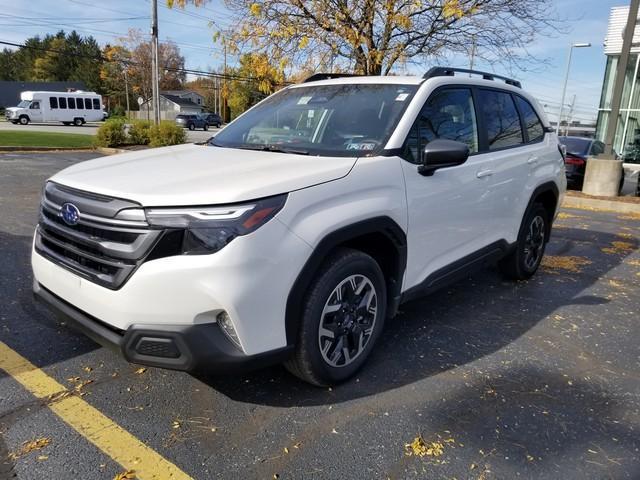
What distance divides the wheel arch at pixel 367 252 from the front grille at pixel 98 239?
28.6 inches

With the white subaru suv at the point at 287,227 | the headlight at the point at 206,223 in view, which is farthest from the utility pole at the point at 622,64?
the headlight at the point at 206,223

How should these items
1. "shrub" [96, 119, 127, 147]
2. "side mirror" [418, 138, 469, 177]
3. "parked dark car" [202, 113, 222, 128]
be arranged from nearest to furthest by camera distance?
1. "side mirror" [418, 138, 469, 177]
2. "shrub" [96, 119, 127, 147]
3. "parked dark car" [202, 113, 222, 128]

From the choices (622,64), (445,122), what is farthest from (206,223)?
(622,64)

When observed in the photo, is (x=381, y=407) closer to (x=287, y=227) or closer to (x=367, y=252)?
(x=367, y=252)

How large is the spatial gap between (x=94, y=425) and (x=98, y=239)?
963mm

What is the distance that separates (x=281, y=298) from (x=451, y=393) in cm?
130

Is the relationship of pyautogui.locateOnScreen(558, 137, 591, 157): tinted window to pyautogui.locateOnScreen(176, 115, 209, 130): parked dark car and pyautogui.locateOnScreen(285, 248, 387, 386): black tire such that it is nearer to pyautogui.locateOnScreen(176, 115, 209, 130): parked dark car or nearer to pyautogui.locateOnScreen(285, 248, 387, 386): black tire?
pyautogui.locateOnScreen(285, 248, 387, 386): black tire

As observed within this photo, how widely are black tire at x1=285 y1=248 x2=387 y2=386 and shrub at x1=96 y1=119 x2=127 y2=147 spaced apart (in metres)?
19.3

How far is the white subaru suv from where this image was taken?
229 centimetres

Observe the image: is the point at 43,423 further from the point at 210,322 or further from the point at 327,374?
the point at 327,374

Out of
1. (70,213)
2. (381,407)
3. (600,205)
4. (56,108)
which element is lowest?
(600,205)

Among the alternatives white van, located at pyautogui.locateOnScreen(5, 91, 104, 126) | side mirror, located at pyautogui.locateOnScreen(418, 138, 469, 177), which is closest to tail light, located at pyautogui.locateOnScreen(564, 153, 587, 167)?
side mirror, located at pyautogui.locateOnScreen(418, 138, 469, 177)

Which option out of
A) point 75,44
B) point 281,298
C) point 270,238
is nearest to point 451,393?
point 281,298

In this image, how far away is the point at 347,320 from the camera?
2930 mm
